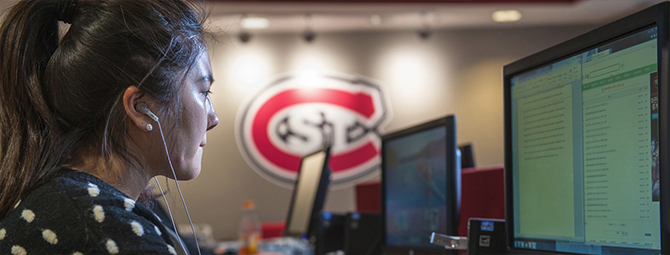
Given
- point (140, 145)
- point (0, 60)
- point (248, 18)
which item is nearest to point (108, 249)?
point (140, 145)

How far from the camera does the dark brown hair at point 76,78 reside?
34.0 inches

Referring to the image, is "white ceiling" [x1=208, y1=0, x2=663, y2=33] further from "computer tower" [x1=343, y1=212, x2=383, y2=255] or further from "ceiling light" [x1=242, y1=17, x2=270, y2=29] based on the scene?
"computer tower" [x1=343, y1=212, x2=383, y2=255]

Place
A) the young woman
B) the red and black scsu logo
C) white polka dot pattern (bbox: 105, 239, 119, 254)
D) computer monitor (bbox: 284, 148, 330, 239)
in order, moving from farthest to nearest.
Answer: the red and black scsu logo
computer monitor (bbox: 284, 148, 330, 239)
the young woman
white polka dot pattern (bbox: 105, 239, 119, 254)

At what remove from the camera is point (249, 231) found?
13.4 feet

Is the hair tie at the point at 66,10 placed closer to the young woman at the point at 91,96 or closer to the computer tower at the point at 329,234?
the young woman at the point at 91,96

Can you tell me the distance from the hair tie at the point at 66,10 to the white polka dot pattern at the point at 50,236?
376mm

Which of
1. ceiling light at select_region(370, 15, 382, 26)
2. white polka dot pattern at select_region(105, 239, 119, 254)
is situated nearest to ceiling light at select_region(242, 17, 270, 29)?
ceiling light at select_region(370, 15, 382, 26)

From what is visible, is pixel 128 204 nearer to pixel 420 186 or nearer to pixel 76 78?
pixel 76 78

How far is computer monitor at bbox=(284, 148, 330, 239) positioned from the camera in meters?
2.52

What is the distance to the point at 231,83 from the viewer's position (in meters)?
5.07

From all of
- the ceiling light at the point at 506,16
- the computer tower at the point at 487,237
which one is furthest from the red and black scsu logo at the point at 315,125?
the computer tower at the point at 487,237

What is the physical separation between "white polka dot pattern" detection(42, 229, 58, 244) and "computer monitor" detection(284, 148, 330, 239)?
172 cm

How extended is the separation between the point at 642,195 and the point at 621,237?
0.23 ft

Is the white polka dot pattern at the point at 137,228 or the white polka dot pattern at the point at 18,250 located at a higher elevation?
the white polka dot pattern at the point at 137,228
